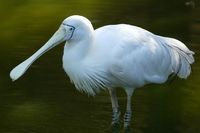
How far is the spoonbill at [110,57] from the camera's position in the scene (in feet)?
18.9

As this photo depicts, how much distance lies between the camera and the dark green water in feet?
20.4

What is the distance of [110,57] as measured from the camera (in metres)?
5.83

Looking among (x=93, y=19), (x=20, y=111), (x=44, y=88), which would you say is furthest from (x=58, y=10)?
(x=20, y=111)

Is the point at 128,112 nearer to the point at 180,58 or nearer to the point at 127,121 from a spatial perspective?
the point at 127,121

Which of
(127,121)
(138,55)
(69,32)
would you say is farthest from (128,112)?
(69,32)

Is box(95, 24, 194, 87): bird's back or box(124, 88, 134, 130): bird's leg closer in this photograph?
box(95, 24, 194, 87): bird's back

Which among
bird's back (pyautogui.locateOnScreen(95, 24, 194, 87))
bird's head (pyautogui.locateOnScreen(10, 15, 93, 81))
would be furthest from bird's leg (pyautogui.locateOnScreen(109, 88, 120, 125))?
bird's head (pyautogui.locateOnScreen(10, 15, 93, 81))

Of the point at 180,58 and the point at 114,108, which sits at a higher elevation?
the point at 180,58

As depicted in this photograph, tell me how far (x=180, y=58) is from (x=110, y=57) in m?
0.74

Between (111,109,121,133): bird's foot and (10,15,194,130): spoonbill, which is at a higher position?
(10,15,194,130): spoonbill

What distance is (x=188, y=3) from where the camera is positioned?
898cm

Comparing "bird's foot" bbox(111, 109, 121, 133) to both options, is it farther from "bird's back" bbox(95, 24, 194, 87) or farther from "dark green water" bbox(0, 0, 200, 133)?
"bird's back" bbox(95, 24, 194, 87)

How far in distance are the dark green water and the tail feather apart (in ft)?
0.69

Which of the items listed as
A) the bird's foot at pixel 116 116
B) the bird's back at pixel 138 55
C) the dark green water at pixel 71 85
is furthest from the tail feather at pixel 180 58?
the bird's foot at pixel 116 116
